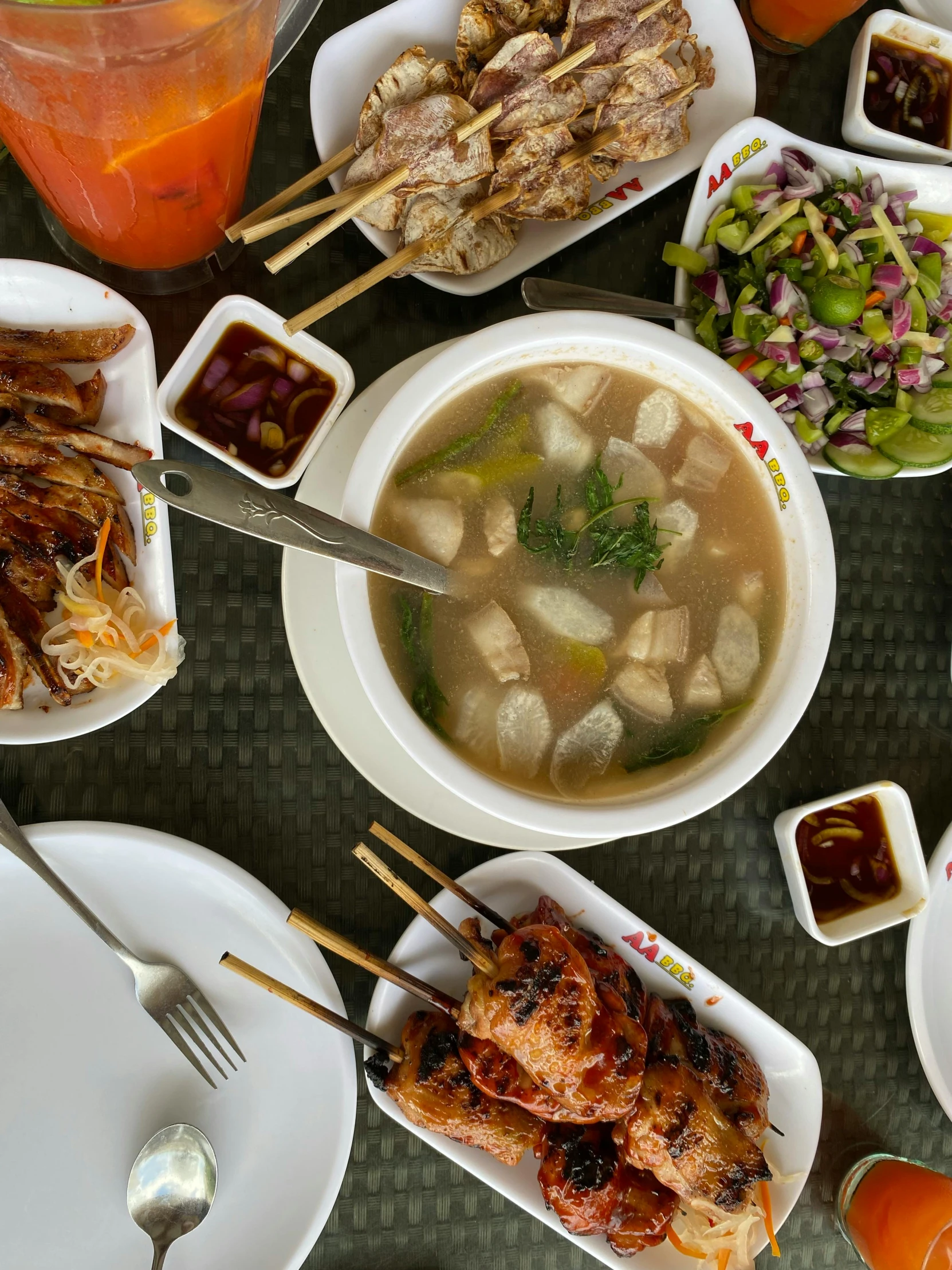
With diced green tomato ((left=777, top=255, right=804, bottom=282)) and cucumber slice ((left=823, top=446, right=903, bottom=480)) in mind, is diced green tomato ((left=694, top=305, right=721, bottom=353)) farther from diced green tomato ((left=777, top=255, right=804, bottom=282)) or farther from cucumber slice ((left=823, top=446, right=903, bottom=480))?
cucumber slice ((left=823, top=446, right=903, bottom=480))

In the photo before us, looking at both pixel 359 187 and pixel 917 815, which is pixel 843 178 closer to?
pixel 359 187

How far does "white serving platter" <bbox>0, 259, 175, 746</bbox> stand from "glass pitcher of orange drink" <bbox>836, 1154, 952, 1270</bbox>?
68.1 inches

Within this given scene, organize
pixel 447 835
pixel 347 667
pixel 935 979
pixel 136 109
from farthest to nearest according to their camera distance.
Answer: pixel 935 979
pixel 447 835
pixel 347 667
pixel 136 109

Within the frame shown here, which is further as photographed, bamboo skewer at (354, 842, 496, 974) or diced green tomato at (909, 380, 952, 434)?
diced green tomato at (909, 380, 952, 434)

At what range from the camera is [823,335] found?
166 cm

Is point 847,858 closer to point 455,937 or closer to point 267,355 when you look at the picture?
point 455,937

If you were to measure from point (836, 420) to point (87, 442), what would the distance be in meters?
1.41

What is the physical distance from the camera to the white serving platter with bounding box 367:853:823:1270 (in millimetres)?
1584

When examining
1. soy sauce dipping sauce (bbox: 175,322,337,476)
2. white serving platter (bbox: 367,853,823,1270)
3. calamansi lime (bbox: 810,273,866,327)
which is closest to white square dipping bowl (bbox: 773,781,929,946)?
white serving platter (bbox: 367,853,823,1270)

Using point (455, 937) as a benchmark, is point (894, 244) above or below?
above

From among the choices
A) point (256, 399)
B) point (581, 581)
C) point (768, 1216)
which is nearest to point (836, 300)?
point (581, 581)

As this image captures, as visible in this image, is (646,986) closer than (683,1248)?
No

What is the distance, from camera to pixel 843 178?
1.74 metres

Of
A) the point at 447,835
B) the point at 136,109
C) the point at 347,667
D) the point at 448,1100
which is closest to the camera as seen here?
the point at 136,109
